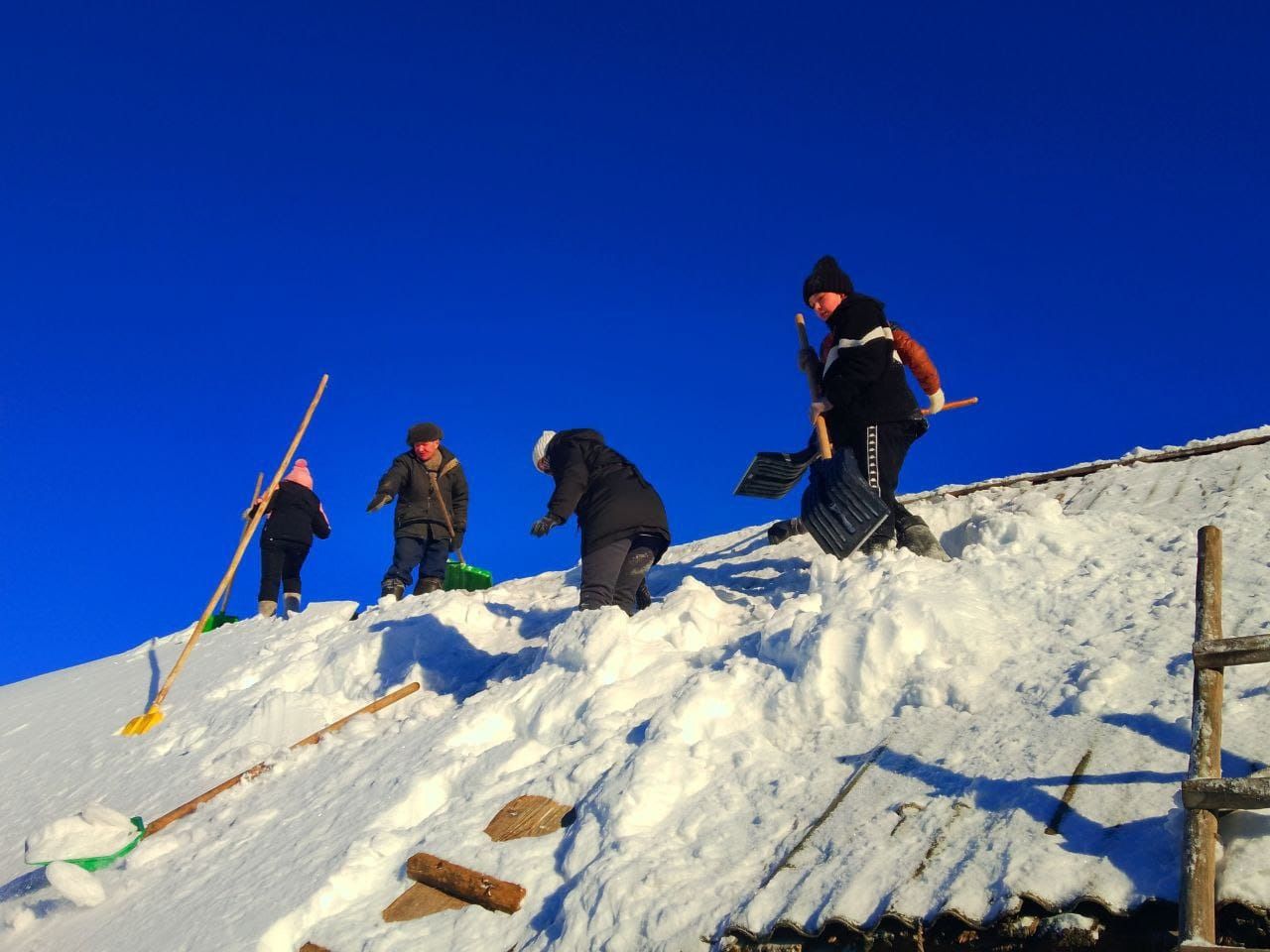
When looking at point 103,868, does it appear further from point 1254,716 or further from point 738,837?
point 1254,716

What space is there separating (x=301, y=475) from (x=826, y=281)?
7495 millimetres

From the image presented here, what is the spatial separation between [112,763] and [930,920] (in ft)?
19.2

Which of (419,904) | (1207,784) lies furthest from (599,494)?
(1207,784)

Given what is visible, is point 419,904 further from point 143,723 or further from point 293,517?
point 293,517

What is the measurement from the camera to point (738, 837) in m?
3.11

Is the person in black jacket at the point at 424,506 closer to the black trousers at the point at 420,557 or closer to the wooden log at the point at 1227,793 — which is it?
the black trousers at the point at 420,557

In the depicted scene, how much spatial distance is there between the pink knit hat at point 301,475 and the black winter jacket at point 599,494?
19.0 feet

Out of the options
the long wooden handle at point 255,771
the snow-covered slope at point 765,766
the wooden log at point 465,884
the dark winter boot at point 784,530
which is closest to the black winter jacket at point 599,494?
the snow-covered slope at point 765,766

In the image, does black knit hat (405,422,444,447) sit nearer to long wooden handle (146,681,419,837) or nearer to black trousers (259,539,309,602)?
black trousers (259,539,309,602)

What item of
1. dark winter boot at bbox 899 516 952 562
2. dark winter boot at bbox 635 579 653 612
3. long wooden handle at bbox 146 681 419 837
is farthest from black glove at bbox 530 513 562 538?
dark winter boot at bbox 899 516 952 562

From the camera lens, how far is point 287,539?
11.0 m

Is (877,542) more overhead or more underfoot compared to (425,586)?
more underfoot

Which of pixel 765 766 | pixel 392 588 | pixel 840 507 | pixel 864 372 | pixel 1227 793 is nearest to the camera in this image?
pixel 1227 793

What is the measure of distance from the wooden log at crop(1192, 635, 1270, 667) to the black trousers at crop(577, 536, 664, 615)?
3764 millimetres
